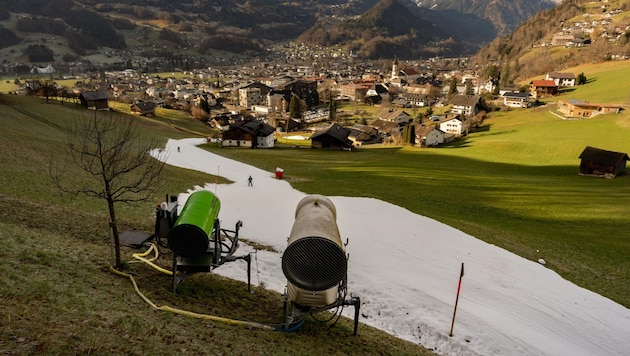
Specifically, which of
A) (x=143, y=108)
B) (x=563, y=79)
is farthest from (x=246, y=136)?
(x=563, y=79)

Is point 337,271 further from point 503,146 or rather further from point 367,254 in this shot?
point 503,146

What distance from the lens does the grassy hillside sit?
8570 mm

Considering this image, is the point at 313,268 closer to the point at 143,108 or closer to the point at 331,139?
the point at 331,139

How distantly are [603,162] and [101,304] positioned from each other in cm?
5973

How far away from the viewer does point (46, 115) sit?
57.9 metres

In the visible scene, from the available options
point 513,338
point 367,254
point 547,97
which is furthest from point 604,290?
point 547,97

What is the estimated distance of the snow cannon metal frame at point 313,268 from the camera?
11102mm

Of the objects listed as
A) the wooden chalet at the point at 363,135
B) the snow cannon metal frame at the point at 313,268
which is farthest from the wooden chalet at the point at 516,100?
the snow cannon metal frame at the point at 313,268

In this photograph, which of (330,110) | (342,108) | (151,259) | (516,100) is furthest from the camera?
(342,108)

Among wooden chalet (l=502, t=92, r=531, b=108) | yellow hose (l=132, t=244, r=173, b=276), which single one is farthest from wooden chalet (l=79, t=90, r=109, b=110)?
wooden chalet (l=502, t=92, r=531, b=108)

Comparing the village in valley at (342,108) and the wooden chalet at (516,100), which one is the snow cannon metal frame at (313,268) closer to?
the village in valley at (342,108)

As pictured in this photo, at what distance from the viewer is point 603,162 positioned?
4866 centimetres

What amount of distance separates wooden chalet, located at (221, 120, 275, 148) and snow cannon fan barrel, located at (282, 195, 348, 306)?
67.7 metres

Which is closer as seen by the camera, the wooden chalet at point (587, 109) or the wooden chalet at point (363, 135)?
the wooden chalet at point (587, 109)
